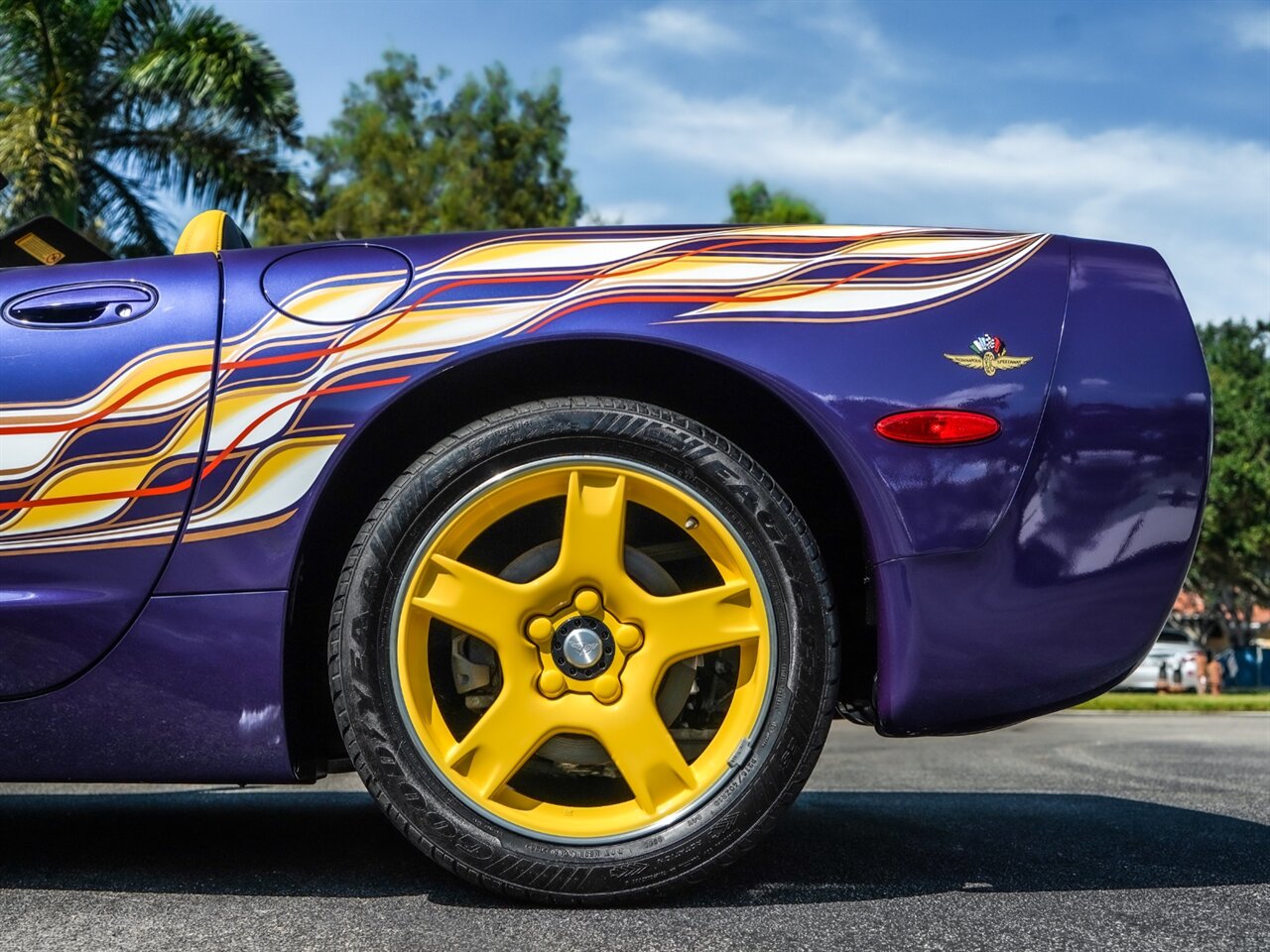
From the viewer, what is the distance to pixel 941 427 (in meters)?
1.81

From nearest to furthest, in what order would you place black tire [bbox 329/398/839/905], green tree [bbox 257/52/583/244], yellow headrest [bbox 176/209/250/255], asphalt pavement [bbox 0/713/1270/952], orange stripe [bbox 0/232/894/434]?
asphalt pavement [bbox 0/713/1270/952] → black tire [bbox 329/398/839/905] → orange stripe [bbox 0/232/894/434] → yellow headrest [bbox 176/209/250/255] → green tree [bbox 257/52/583/244]

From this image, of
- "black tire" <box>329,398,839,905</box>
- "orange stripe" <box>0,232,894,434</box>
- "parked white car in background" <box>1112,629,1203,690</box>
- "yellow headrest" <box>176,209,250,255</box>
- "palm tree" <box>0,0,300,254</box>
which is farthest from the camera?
"parked white car in background" <box>1112,629,1203,690</box>

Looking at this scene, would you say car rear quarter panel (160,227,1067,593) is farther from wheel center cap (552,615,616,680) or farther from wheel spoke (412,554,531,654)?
wheel center cap (552,615,616,680)

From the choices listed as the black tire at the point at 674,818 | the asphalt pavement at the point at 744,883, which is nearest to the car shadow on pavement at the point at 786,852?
the asphalt pavement at the point at 744,883

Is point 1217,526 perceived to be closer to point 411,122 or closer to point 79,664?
point 411,122

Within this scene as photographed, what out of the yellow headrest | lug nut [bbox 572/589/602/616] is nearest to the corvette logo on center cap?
lug nut [bbox 572/589/602/616]

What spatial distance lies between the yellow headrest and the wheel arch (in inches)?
27.1

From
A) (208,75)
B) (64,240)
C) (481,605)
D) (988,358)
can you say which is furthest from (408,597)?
(208,75)

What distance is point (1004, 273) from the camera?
1.90m

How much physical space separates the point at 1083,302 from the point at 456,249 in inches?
40.2

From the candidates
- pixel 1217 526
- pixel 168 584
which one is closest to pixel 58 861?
pixel 168 584

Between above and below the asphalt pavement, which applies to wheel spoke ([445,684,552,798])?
above

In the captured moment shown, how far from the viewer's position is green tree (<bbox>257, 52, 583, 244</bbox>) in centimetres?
1955

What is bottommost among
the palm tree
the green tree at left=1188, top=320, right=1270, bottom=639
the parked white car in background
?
the parked white car in background
